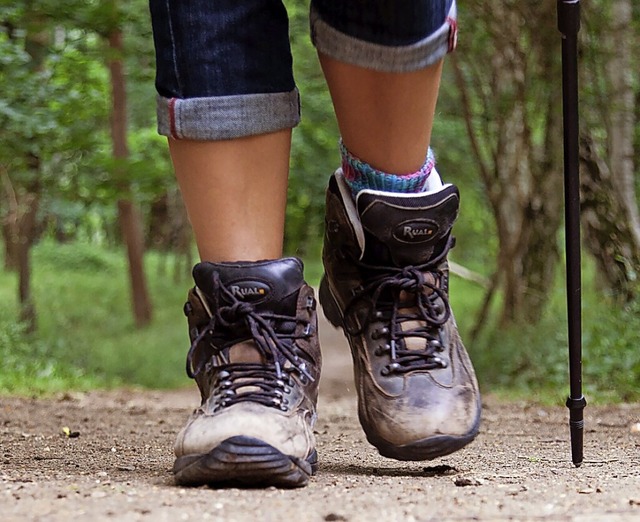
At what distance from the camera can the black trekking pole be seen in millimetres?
1735

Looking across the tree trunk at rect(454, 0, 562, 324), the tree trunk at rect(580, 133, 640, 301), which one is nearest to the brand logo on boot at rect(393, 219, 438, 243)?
the tree trunk at rect(580, 133, 640, 301)

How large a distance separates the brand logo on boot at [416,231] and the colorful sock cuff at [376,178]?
97 mm

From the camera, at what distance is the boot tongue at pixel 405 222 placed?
171 cm

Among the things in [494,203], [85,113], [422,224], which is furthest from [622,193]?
[422,224]

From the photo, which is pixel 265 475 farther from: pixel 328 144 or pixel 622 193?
pixel 328 144

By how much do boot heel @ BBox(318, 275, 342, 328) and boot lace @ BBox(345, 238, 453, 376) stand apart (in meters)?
0.15

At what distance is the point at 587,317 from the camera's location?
18.5 feet

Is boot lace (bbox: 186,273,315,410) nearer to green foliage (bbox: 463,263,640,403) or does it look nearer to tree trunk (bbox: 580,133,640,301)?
green foliage (bbox: 463,263,640,403)

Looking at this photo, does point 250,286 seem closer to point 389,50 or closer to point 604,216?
point 389,50

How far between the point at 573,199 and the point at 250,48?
0.66 m

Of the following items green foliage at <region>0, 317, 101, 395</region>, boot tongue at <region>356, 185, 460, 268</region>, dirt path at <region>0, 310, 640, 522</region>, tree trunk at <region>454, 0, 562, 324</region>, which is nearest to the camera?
dirt path at <region>0, 310, 640, 522</region>

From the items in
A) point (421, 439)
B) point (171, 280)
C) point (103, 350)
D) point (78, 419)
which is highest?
point (421, 439)

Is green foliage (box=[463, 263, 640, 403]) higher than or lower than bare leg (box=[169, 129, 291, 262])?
lower

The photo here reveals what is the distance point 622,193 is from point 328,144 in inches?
225
